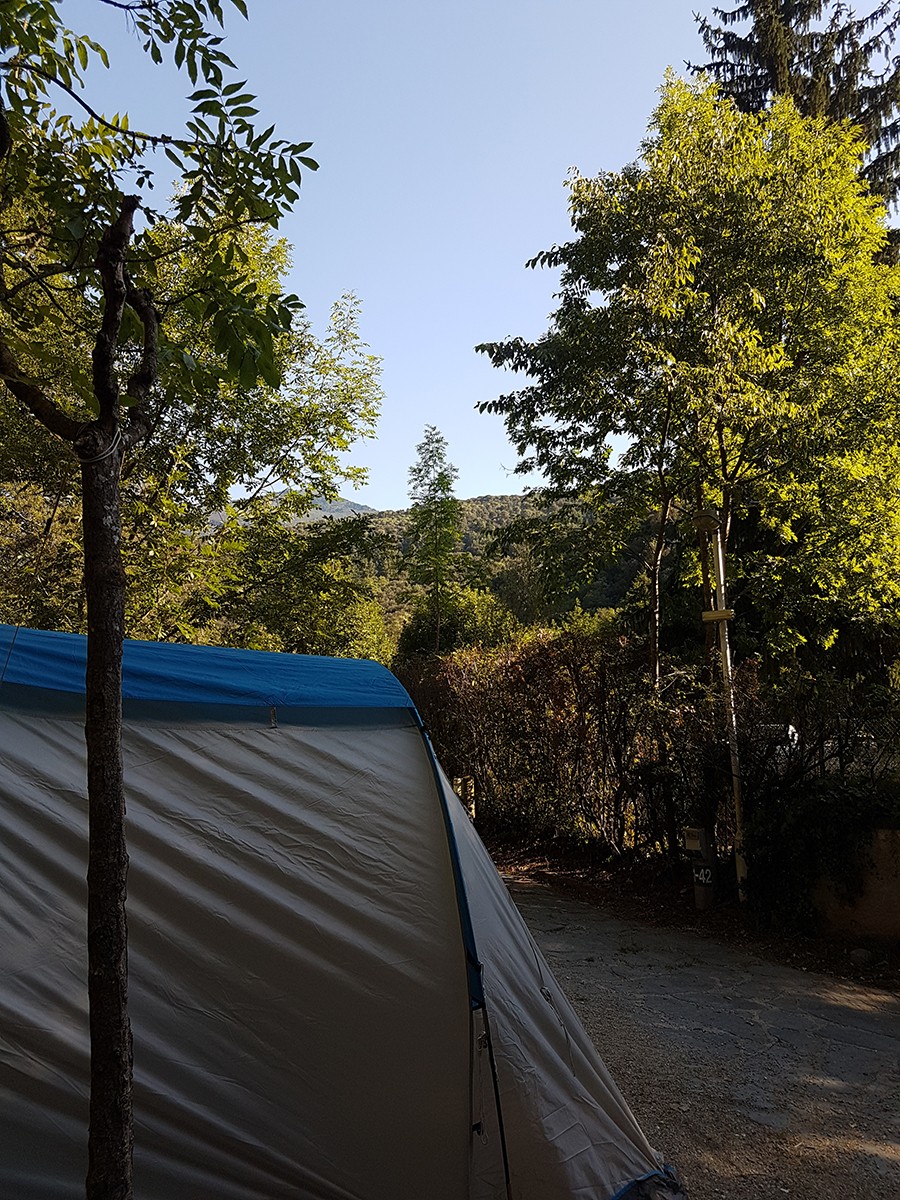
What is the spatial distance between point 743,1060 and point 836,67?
19232 mm

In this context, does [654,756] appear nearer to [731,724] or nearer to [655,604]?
[731,724]

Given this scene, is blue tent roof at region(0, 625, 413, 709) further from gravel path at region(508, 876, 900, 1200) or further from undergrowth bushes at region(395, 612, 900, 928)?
undergrowth bushes at region(395, 612, 900, 928)

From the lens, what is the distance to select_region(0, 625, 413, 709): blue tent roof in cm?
286

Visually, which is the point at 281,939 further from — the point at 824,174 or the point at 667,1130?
the point at 824,174

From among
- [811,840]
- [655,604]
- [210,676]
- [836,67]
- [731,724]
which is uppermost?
[836,67]

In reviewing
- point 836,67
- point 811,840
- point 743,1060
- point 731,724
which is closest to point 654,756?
point 731,724

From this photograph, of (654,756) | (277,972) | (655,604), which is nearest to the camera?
(277,972)

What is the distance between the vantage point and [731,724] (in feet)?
22.8

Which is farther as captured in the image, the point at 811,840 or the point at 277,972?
the point at 811,840

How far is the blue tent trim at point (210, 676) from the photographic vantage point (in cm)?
286

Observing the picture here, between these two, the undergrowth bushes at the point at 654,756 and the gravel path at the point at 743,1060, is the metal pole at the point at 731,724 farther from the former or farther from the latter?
the gravel path at the point at 743,1060

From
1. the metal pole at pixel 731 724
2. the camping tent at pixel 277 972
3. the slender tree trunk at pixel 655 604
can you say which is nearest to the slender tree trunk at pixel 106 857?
the camping tent at pixel 277 972

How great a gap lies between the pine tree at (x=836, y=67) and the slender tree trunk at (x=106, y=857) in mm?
18951

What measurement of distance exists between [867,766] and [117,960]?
5735 mm
